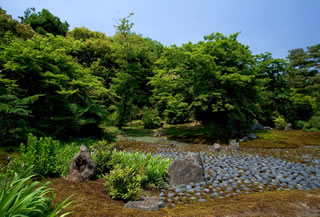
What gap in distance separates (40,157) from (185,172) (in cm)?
316

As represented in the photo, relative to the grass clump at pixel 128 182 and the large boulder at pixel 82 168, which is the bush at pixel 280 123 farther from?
the large boulder at pixel 82 168

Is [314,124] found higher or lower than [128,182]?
higher

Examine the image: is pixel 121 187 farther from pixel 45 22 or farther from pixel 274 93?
pixel 45 22

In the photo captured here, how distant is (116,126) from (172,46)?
29.2 feet

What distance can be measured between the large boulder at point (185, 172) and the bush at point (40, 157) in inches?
102

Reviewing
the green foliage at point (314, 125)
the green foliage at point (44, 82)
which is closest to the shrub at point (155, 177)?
the green foliage at point (44, 82)

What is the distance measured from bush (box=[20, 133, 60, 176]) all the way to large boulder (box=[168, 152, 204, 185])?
259cm

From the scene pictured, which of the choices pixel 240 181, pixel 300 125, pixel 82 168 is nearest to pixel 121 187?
pixel 82 168

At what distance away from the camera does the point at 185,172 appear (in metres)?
4.14

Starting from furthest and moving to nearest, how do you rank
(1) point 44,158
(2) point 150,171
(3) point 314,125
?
(3) point 314,125, (2) point 150,171, (1) point 44,158

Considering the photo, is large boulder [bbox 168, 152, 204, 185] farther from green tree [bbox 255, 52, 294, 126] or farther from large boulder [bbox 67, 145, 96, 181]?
green tree [bbox 255, 52, 294, 126]

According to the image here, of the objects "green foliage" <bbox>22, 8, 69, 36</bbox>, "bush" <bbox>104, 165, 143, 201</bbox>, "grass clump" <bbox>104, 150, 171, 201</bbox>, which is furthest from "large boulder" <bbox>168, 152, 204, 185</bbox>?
"green foliage" <bbox>22, 8, 69, 36</bbox>

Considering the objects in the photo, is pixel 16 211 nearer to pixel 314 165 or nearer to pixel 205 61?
pixel 314 165

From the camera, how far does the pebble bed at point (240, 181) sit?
3.51 meters
